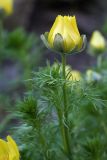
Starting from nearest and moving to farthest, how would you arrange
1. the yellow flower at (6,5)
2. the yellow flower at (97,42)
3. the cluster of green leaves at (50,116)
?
1. the cluster of green leaves at (50,116)
2. the yellow flower at (97,42)
3. the yellow flower at (6,5)

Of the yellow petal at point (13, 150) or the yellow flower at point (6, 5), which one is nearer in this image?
the yellow petal at point (13, 150)

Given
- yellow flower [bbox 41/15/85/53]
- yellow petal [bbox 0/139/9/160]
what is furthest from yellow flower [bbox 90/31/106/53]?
yellow petal [bbox 0/139/9/160]

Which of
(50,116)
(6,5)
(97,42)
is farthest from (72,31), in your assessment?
(6,5)

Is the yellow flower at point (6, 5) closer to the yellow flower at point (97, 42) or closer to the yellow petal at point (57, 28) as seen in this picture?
the yellow flower at point (97, 42)

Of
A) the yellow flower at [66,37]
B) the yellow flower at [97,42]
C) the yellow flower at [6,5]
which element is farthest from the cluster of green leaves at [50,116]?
the yellow flower at [6,5]

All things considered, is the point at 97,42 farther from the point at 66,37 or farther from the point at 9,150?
the point at 9,150

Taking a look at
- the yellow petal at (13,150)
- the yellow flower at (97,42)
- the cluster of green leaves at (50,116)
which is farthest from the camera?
the yellow flower at (97,42)

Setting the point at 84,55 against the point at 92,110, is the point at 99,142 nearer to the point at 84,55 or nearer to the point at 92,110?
the point at 92,110

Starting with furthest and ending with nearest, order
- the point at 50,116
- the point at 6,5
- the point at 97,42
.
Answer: the point at 6,5 → the point at 97,42 → the point at 50,116
